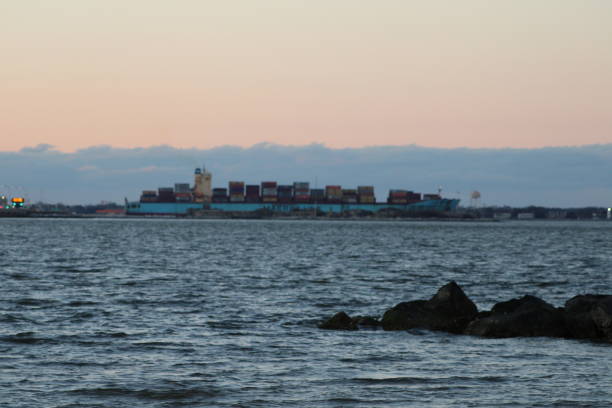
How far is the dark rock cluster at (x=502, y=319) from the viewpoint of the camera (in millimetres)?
20094

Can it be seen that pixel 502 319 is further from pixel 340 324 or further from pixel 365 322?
pixel 340 324

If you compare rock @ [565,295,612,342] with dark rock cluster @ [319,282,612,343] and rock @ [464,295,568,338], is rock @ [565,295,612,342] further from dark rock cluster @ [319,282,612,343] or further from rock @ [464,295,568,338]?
rock @ [464,295,568,338]

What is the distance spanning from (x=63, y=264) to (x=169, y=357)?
33.7 meters

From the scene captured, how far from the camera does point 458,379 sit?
15.1 metres

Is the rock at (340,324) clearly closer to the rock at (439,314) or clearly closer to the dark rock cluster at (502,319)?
the dark rock cluster at (502,319)

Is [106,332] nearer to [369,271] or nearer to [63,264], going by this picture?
[369,271]

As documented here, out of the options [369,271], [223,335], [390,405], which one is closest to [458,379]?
[390,405]

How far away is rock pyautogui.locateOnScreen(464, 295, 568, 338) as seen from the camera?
20.3 metres

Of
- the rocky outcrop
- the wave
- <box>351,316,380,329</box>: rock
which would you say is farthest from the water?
<box>351,316,380,329</box>: rock

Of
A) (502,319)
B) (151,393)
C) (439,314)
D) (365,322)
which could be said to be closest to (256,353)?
(151,393)

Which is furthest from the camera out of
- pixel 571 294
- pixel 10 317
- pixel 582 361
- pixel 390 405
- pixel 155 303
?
pixel 571 294

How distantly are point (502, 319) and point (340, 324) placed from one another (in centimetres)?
433

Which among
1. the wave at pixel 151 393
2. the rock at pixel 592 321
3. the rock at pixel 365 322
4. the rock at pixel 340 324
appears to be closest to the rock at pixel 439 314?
the rock at pixel 365 322

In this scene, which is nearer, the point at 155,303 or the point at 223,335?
the point at 223,335
